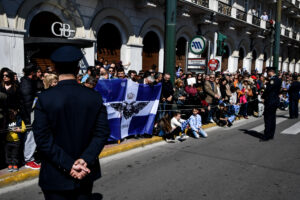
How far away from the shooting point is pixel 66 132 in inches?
82.7

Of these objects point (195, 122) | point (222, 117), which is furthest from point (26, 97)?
point (222, 117)

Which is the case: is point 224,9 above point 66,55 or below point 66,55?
above

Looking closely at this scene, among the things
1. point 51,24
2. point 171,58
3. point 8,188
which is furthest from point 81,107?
point 51,24

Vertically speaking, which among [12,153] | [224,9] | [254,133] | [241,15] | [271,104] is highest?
→ [241,15]

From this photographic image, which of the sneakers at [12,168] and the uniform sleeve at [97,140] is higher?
the uniform sleeve at [97,140]

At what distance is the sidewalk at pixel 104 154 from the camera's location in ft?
13.8

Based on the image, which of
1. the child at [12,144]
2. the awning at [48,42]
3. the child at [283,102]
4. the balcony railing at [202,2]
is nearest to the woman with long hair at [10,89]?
the child at [12,144]

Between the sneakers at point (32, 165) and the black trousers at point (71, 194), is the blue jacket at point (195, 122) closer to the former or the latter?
the sneakers at point (32, 165)

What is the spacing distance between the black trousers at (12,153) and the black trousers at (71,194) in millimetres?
2850

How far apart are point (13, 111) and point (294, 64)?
39.7 metres

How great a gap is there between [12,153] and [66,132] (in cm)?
313

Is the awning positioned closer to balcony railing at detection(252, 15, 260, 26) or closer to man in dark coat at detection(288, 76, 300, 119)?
man in dark coat at detection(288, 76, 300, 119)

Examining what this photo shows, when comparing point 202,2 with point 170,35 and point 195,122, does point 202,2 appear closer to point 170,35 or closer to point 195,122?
point 170,35

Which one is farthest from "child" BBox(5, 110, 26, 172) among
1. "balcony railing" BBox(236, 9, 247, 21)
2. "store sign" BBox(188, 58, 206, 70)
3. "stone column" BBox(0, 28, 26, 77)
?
"balcony railing" BBox(236, 9, 247, 21)
